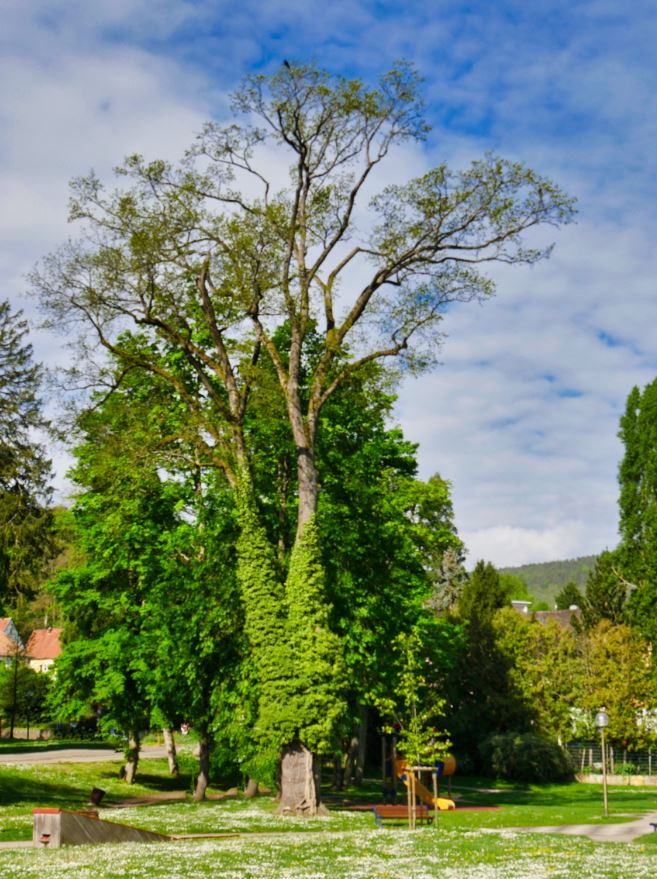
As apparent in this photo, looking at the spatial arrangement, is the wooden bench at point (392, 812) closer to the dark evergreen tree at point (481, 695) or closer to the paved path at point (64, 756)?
the paved path at point (64, 756)

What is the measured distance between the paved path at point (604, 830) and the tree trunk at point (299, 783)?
541 cm

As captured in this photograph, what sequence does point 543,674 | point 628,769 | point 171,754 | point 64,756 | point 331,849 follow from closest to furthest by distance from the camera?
1. point 331,849
2. point 171,754
3. point 64,756
4. point 628,769
5. point 543,674

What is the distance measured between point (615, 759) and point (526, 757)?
24.4ft

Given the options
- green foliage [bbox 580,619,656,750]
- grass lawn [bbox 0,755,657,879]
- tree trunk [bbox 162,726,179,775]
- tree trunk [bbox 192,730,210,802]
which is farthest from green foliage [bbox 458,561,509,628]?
grass lawn [bbox 0,755,657,879]

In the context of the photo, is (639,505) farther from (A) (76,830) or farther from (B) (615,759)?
(A) (76,830)

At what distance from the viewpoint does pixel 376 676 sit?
102ft

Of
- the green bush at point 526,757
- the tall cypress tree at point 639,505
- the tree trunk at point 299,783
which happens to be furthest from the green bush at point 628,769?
the tree trunk at point 299,783

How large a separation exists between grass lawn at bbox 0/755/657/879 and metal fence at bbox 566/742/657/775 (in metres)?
20.0

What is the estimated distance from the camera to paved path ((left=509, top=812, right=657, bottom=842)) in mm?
20531

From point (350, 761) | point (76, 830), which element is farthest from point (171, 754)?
point (76, 830)

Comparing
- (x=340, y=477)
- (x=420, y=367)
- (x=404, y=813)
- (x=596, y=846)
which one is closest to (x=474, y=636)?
(x=340, y=477)

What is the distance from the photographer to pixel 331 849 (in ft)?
53.8

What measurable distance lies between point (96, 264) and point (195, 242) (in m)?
3.20

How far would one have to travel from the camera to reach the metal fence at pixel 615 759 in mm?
49281
